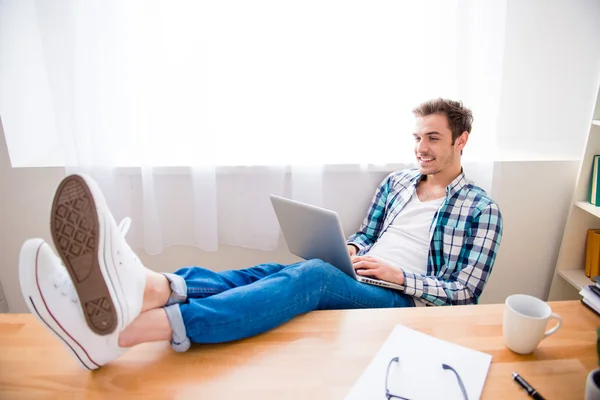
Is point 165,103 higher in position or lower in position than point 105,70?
lower

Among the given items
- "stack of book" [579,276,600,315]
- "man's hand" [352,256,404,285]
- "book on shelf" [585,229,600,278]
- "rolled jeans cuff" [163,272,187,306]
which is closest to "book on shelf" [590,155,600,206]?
"book on shelf" [585,229,600,278]

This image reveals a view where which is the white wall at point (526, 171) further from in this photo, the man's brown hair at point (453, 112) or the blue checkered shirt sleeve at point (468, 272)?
the blue checkered shirt sleeve at point (468, 272)

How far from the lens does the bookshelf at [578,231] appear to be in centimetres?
166

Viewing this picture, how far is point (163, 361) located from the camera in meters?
0.90

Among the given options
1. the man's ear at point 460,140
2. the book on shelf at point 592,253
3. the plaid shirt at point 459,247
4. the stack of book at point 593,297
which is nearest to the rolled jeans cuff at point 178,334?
the plaid shirt at point 459,247

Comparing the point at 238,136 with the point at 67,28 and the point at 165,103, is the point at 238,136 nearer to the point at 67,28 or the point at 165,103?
the point at 165,103

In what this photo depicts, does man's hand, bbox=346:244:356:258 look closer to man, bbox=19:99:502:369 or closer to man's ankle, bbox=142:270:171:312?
man, bbox=19:99:502:369

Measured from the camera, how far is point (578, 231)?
1.77m

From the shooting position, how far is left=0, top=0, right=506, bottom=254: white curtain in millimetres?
1490

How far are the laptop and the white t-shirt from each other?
194 mm

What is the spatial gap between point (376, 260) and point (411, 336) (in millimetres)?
407

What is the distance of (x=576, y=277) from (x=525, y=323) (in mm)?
1165

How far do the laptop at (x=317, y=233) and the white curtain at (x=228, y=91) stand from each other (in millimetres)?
321

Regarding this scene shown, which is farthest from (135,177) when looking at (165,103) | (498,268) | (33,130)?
(498,268)
